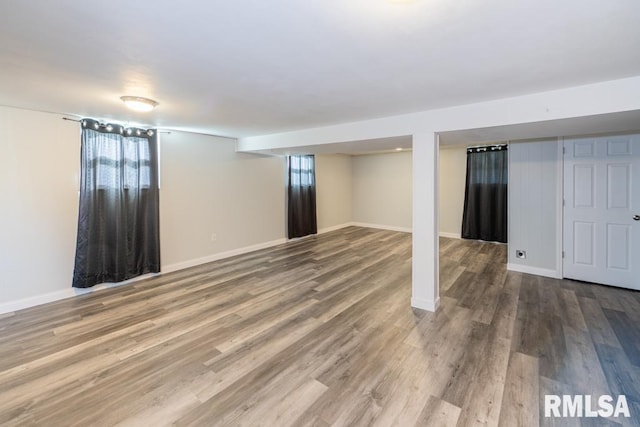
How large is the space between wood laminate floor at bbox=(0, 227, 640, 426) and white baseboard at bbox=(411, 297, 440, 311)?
0.11m

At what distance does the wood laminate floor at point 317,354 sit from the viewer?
5.95ft

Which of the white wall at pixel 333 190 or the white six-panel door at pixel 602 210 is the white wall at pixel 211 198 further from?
the white six-panel door at pixel 602 210

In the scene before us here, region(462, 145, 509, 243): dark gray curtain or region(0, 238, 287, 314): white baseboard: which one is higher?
region(462, 145, 509, 243): dark gray curtain

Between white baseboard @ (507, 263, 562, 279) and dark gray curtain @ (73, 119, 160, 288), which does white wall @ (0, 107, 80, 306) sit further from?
white baseboard @ (507, 263, 562, 279)

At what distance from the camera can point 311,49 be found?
5.62 feet

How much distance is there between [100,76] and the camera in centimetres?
217

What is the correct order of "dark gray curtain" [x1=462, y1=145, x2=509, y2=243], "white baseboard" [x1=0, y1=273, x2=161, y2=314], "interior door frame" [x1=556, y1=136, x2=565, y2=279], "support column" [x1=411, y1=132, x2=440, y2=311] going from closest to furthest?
"support column" [x1=411, y1=132, x2=440, y2=311]
"white baseboard" [x1=0, y1=273, x2=161, y2=314]
"interior door frame" [x1=556, y1=136, x2=565, y2=279]
"dark gray curtain" [x1=462, y1=145, x2=509, y2=243]

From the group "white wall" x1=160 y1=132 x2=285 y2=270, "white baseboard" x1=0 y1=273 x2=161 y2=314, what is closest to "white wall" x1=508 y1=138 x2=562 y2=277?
"white wall" x1=160 y1=132 x2=285 y2=270

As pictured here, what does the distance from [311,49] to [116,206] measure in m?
3.56

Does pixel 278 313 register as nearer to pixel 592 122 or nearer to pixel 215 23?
pixel 215 23

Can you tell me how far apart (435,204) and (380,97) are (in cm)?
130

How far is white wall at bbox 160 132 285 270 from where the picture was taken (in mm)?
4594

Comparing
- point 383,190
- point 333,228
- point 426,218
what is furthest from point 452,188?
point 426,218

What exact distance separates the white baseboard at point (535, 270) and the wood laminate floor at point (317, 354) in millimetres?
233
